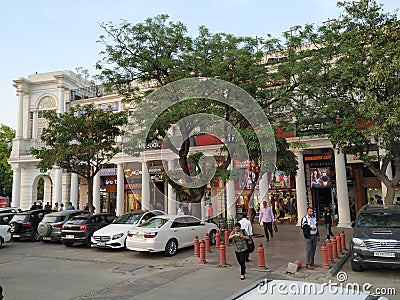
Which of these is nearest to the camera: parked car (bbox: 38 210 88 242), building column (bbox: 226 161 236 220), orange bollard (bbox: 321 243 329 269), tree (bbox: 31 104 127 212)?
orange bollard (bbox: 321 243 329 269)

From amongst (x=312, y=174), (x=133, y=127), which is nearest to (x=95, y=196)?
(x=133, y=127)

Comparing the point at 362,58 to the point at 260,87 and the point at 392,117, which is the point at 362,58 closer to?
the point at 392,117

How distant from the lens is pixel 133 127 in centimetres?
1647

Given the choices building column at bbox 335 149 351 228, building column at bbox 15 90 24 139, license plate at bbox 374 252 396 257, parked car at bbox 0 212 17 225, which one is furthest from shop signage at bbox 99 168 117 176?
license plate at bbox 374 252 396 257

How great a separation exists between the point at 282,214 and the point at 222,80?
12.7m

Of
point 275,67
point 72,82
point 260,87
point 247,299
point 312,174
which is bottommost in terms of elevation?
point 247,299

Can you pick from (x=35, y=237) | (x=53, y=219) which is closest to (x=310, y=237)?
(x=53, y=219)

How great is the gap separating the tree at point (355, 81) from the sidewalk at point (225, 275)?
4560mm

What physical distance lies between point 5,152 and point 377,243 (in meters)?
38.6

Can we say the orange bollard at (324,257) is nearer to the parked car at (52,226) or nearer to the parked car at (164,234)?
the parked car at (164,234)

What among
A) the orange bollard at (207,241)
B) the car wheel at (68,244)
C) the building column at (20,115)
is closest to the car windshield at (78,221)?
the car wheel at (68,244)

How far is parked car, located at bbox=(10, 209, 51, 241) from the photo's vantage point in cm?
1680

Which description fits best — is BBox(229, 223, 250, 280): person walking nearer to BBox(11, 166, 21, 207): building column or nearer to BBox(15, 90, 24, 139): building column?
BBox(11, 166, 21, 207): building column

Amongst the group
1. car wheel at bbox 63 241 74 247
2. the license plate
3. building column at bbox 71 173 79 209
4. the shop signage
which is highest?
the shop signage
